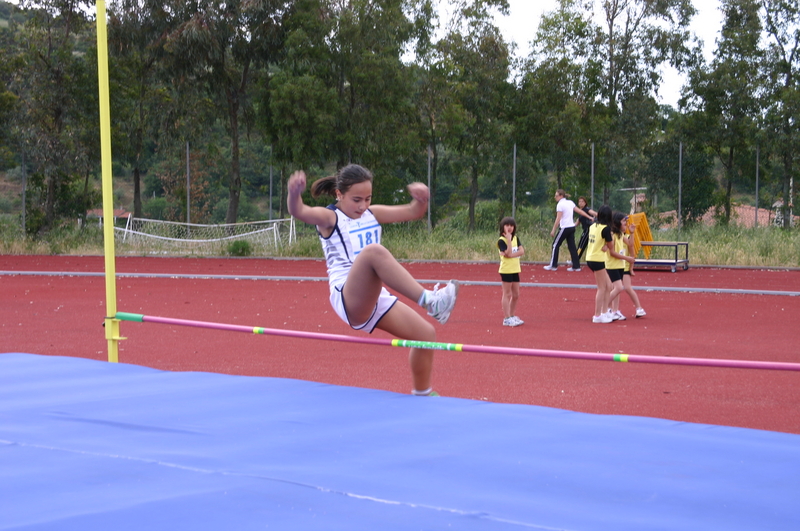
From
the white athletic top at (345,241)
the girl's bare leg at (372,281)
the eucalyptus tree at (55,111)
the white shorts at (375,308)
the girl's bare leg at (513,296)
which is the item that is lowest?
the girl's bare leg at (513,296)

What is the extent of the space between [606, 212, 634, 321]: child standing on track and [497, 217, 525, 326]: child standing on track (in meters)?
1.13

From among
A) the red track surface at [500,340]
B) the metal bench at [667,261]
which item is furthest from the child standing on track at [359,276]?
the metal bench at [667,261]

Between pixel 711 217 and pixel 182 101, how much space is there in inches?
719

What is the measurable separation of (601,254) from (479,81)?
22452mm

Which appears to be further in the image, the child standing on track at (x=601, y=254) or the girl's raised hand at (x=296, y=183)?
the child standing on track at (x=601, y=254)

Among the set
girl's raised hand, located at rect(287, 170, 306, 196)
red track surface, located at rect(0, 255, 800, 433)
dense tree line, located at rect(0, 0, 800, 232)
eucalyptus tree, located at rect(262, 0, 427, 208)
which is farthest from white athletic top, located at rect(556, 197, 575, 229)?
girl's raised hand, located at rect(287, 170, 306, 196)

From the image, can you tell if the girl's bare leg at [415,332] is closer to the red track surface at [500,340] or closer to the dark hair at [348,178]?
the dark hair at [348,178]

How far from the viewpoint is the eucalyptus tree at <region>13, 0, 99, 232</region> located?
78.5 feet

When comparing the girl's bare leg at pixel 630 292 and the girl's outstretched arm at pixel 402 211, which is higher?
the girl's outstretched arm at pixel 402 211

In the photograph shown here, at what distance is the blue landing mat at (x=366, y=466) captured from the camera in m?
2.74

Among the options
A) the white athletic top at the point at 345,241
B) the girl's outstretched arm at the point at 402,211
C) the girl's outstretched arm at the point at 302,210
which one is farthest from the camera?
the girl's outstretched arm at the point at 402,211

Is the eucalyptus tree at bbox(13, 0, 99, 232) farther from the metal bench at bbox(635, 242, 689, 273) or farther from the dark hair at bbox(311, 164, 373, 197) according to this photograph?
the dark hair at bbox(311, 164, 373, 197)

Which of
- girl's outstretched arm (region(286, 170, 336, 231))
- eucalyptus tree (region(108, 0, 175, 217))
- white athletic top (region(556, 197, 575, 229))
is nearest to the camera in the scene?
girl's outstretched arm (region(286, 170, 336, 231))

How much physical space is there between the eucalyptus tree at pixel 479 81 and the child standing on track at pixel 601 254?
2019 cm
